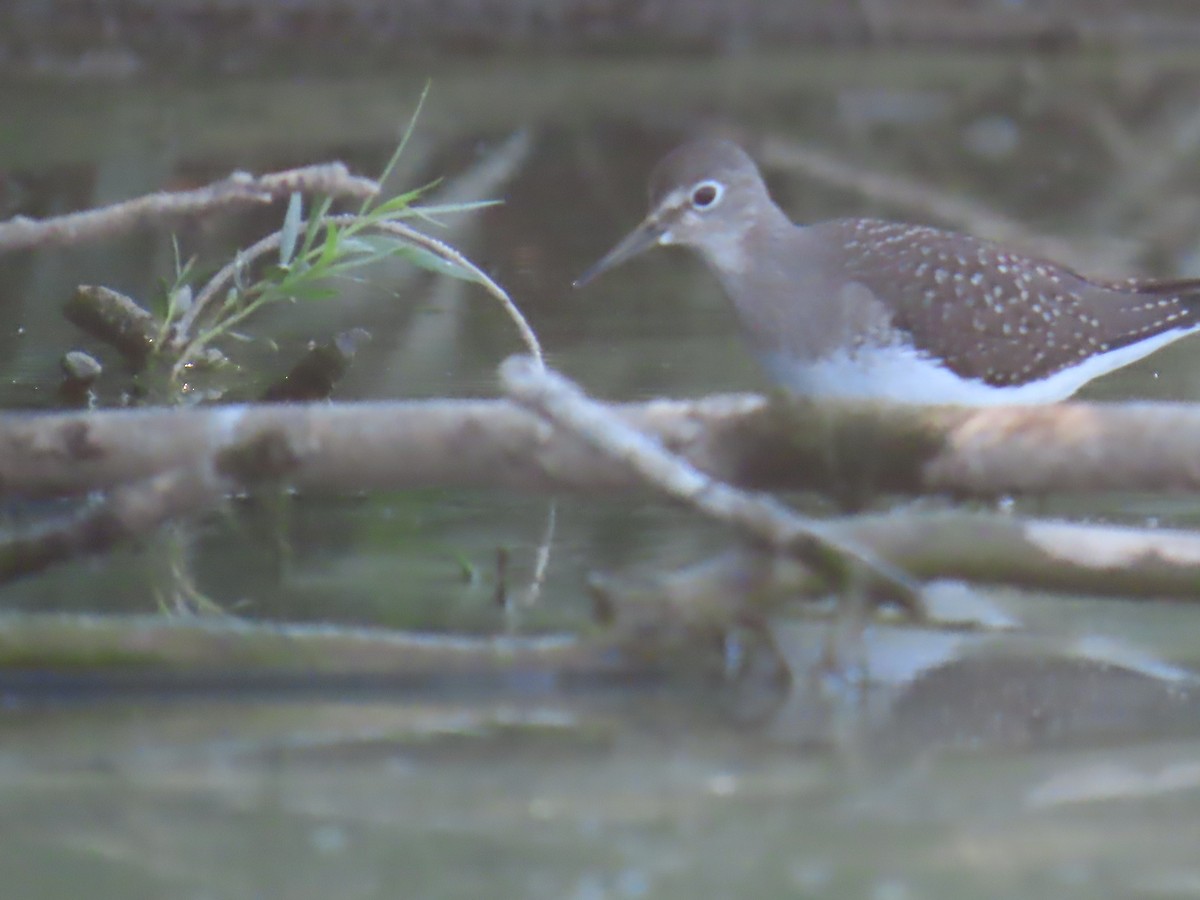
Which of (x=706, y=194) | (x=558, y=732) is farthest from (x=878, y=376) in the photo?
(x=558, y=732)

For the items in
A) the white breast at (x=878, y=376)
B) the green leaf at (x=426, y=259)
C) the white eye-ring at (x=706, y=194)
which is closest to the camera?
the green leaf at (x=426, y=259)

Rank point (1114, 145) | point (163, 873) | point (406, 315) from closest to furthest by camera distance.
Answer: point (163, 873) < point (406, 315) < point (1114, 145)

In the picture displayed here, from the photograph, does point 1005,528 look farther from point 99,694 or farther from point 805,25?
point 805,25

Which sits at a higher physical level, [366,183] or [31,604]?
[366,183]

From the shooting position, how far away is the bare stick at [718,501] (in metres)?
2.74

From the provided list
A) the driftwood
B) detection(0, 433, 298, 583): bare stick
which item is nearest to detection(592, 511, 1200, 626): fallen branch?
the driftwood

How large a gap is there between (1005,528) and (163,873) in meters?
1.30

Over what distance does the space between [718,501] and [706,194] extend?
65.9 inches

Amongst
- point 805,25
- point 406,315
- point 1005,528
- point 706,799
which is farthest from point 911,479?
point 805,25

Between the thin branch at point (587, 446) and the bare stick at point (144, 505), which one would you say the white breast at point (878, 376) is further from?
the bare stick at point (144, 505)

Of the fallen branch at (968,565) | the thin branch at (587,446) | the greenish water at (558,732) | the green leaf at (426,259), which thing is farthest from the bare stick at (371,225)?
the fallen branch at (968,565)

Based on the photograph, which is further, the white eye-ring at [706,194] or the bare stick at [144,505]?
the white eye-ring at [706,194]

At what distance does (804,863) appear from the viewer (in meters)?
2.33

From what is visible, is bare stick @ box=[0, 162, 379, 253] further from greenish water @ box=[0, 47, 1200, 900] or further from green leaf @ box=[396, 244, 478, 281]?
greenish water @ box=[0, 47, 1200, 900]
